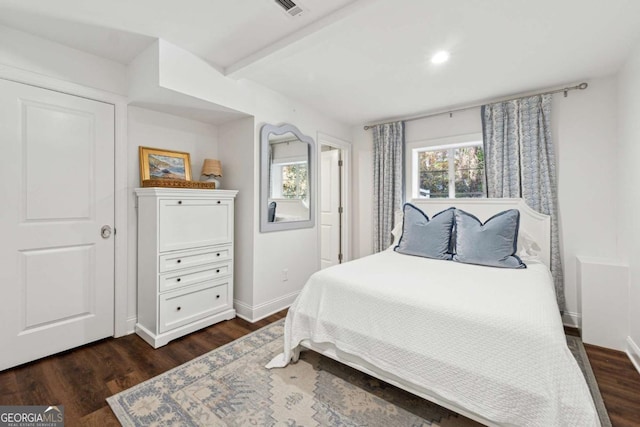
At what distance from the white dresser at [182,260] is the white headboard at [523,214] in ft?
8.26

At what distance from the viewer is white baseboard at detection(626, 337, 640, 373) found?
6.66 ft

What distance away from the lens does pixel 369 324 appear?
170cm

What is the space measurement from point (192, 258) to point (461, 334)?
2.21 metres

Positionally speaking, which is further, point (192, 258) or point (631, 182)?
point (192, 258)

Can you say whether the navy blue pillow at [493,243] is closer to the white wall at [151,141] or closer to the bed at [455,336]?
the bed at [455,336]

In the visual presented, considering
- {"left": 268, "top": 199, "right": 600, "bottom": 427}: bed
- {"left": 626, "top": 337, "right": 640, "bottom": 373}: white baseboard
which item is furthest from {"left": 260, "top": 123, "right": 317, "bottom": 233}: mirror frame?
{"left": 626, "top": 337, "right": 640, "bottom": 373}: white baseboard

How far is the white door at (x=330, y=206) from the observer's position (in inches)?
168

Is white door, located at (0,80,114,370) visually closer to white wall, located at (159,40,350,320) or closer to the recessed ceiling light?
white wall, located at (159,40,350,320)

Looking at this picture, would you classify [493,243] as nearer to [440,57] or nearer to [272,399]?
[440,57]

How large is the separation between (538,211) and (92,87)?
13.7 ft

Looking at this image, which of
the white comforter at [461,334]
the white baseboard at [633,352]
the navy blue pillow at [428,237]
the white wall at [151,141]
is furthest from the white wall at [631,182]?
the white wall at [151,141]

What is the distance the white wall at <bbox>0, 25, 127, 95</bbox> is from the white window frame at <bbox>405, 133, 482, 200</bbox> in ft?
10.5

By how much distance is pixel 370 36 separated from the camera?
2.00 metres

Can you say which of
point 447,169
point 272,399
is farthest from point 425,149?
point 272,399
